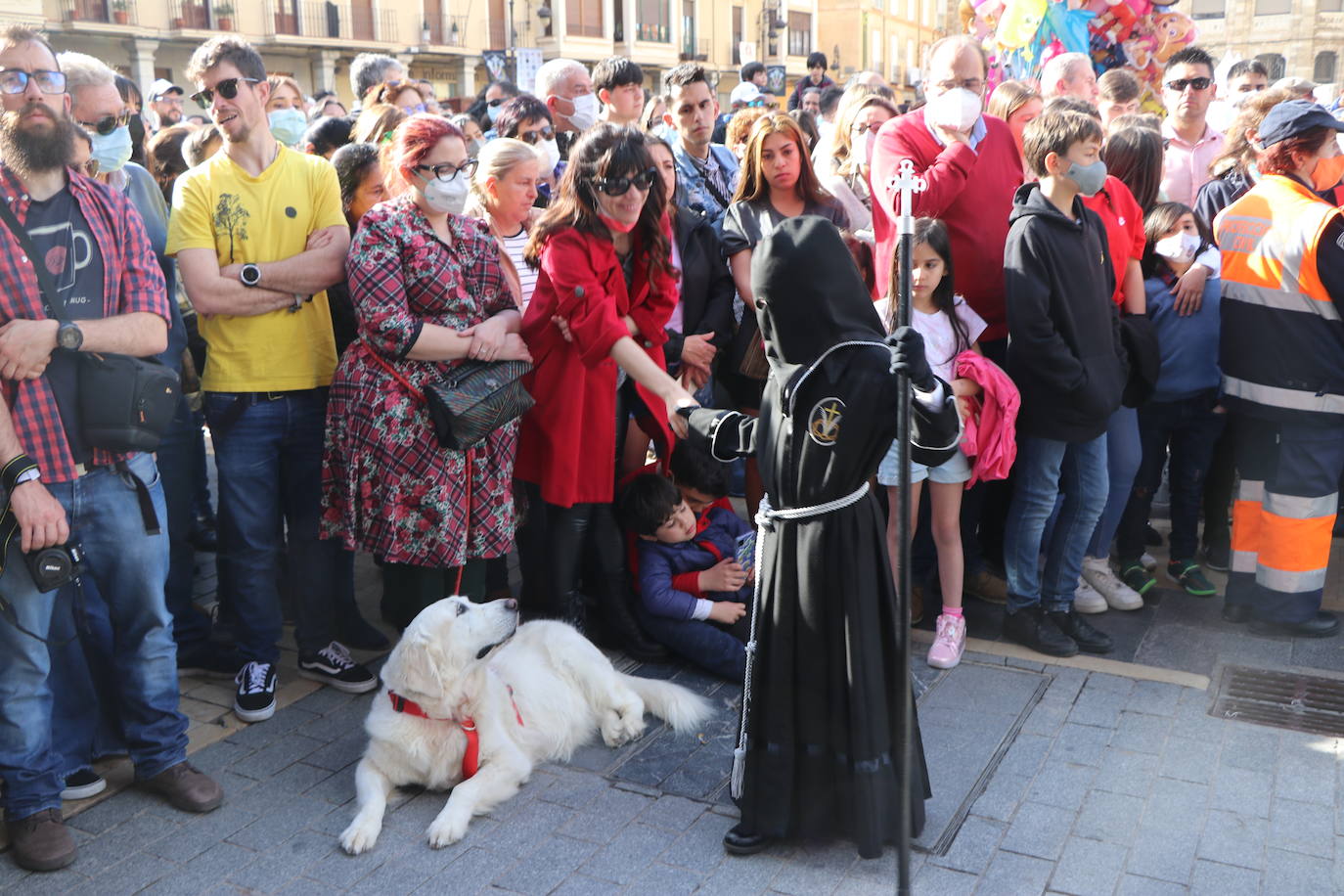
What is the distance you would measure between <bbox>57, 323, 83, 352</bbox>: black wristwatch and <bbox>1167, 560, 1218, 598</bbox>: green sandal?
5.06 metres

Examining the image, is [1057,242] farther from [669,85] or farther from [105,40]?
[105,40]

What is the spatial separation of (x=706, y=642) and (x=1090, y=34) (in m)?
6.98

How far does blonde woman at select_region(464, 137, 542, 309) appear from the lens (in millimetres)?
5070

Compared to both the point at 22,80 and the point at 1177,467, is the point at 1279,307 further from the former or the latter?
the point at 22,80

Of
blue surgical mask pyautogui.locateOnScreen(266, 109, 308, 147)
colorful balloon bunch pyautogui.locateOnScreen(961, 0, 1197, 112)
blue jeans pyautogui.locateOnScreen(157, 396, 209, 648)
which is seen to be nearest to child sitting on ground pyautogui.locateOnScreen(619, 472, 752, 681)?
blue jeans pyautogui.locateOnScreen(157, 396, 209, 648)

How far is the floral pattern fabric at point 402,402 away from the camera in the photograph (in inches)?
179

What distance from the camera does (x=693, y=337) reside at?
5.52 meters

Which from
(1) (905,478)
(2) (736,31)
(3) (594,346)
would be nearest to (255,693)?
(3) (594,346)

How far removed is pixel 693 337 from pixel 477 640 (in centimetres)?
205

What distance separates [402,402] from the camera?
461cm

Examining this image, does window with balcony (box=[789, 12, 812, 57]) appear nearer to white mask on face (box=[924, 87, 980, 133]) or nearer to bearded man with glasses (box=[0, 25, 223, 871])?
white mask on face (box=[924, 87, 980, 133])

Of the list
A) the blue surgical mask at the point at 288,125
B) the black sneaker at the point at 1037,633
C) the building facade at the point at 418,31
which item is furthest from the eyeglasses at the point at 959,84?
the building facade at the point at 418,31

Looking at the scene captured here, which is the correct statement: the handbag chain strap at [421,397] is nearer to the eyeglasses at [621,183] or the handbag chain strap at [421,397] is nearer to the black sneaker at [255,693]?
the black sneaker at [255,693]

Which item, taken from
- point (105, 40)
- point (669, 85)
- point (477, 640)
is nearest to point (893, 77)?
point (105, 40)
